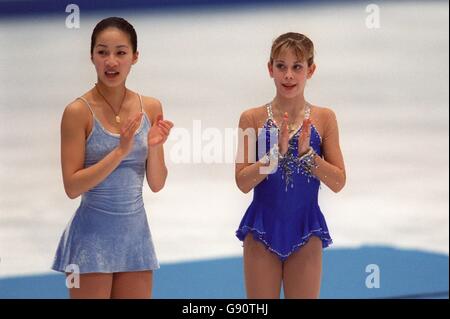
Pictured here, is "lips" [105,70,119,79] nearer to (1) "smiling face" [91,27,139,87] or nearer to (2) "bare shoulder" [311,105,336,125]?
(1) "smiling face" [91,27,139,87]

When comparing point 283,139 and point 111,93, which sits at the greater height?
point 111,93

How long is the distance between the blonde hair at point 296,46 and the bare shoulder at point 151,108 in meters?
0.51

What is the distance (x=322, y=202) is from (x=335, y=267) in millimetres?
326

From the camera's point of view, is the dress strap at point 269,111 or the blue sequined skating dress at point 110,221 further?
the dress strap at point 269,111

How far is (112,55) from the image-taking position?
146 inches

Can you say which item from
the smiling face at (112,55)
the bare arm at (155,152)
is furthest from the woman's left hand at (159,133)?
the smiling face at (112,55)

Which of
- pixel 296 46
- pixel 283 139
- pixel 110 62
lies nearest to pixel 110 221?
pixel 110 62

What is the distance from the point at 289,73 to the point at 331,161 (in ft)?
1.26

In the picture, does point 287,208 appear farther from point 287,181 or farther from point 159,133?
point 159,133

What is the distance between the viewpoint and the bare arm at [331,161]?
371 cm

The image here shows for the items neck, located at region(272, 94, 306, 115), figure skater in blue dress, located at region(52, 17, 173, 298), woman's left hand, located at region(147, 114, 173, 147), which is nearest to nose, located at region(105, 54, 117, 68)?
figure skater in blue dress, located at region(52, 17, 173, 298)

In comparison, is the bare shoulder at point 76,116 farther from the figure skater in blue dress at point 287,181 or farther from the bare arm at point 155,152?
the figure skater in blue dress at point 287,181

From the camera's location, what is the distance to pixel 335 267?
14.3 feet
